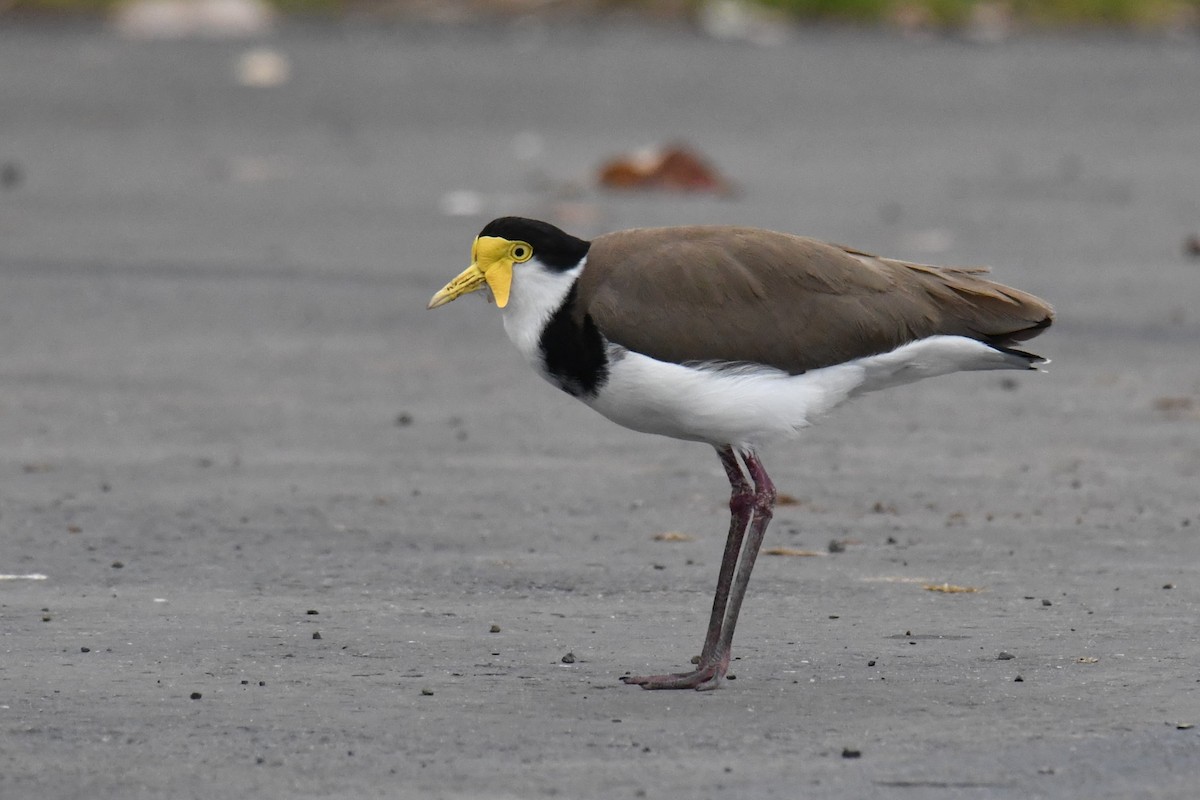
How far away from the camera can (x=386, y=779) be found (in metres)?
4.79

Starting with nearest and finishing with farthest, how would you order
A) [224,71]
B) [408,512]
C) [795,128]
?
[408,512], [795,128], [224,71]

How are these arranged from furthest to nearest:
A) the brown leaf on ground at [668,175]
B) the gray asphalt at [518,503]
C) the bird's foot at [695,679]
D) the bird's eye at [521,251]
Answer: the brown leaf on ground at [668,175], the bird's eye at [521,251], the bird's foot at [695,679], the gray asphalt at [518,503]

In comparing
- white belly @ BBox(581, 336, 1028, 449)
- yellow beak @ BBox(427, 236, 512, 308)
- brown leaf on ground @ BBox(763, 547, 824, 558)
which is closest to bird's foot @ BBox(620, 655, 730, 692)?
white belly @ BBox(581, 336, 1028, 449)

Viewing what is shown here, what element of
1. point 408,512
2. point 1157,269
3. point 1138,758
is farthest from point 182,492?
point 1157,269

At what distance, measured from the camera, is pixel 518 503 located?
25.3 ft

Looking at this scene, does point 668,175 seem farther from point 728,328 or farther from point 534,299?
point 534,299

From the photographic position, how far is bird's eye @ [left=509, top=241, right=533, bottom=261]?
18.5 ft

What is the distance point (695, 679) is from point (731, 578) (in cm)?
42

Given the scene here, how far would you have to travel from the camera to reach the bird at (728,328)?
18.4ft

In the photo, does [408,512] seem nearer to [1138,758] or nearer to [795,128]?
[1138,758]

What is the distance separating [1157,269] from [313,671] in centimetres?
753

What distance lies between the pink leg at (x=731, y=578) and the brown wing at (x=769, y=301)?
34 centimetres

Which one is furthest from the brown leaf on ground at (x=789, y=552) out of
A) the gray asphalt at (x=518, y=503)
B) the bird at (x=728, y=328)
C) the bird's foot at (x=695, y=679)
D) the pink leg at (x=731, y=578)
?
the bird's foot at (x=695, y=679)

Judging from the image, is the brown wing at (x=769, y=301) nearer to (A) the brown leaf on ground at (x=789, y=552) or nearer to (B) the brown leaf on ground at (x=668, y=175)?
(A) the brown leaf on ground at (x=789, y=552)
